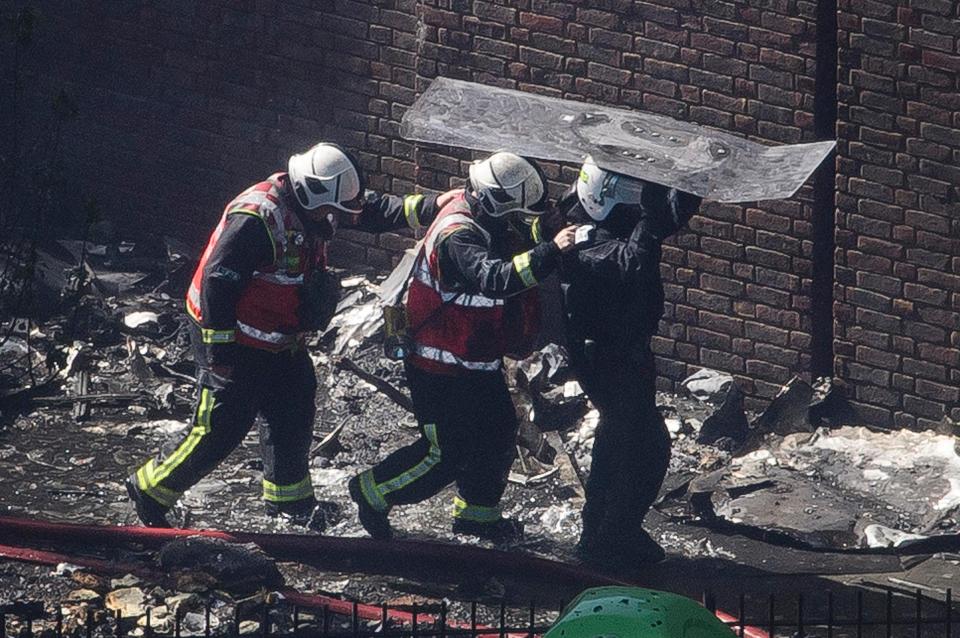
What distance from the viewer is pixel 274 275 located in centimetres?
859

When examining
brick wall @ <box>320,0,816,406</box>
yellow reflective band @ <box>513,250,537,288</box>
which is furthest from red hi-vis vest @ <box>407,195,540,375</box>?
brick wall @ <box>320,0,816,406</box>

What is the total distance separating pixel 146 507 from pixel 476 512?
60.5 inches

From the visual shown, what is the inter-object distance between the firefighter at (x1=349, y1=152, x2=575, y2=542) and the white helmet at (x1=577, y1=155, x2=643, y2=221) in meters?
0.18

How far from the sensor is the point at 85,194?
1255cm

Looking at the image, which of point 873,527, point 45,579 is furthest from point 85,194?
point 873,527

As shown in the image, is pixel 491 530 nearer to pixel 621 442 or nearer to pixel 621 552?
pixel 621 552

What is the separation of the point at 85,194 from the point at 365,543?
489 cm

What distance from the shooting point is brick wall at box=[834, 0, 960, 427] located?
948 centimetres

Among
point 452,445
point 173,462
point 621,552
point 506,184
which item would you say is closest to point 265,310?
point 173,462

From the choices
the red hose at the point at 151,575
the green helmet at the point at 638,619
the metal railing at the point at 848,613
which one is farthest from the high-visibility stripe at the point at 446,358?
the green helmet at the point at 638,619

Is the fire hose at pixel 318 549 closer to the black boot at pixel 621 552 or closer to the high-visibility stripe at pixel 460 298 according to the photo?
the black boot at pixel 621 552

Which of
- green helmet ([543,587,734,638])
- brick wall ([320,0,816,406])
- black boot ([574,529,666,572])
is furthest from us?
brick wall ([320,0,816,406])

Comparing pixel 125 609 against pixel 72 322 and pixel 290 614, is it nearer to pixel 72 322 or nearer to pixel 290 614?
pixel 290 614

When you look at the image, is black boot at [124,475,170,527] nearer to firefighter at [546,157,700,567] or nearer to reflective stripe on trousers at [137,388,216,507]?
reflective stripe on trousers at [137,388,216,507]
